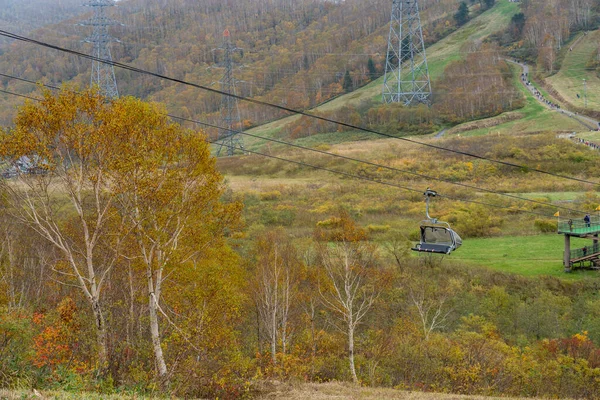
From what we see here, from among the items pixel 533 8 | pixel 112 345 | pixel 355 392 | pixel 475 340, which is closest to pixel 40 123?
pixel 112 345

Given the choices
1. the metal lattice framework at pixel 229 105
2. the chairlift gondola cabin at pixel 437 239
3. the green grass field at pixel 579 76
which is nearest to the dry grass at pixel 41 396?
the chairlift gondola cabin at pixel 437 239

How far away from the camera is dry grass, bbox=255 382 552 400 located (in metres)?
14.5

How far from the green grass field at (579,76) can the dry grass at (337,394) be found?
78.6m

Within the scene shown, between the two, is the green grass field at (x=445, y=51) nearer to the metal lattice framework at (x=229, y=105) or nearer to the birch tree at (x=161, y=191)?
the metal lattice framework at (x=229, y=105)

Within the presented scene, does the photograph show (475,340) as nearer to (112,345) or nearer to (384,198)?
(112,345)

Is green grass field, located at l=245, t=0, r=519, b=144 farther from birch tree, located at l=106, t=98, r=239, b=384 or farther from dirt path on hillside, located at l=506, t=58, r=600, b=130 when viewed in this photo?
birch tree, located at l=106, t=98, r=239, b=384

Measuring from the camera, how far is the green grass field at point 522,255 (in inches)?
1346

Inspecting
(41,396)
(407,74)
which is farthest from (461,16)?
(41,396)

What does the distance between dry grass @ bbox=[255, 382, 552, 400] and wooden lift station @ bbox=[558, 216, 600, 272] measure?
68.4ft

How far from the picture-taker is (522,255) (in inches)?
1471

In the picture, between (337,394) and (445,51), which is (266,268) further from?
(445,51)

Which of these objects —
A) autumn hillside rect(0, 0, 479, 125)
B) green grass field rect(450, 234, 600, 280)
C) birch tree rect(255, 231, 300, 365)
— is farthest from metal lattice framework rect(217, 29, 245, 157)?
green grass field rect(450, 234, 600, 280)

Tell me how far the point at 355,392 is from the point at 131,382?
603cm

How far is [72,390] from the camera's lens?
12.2 metres
